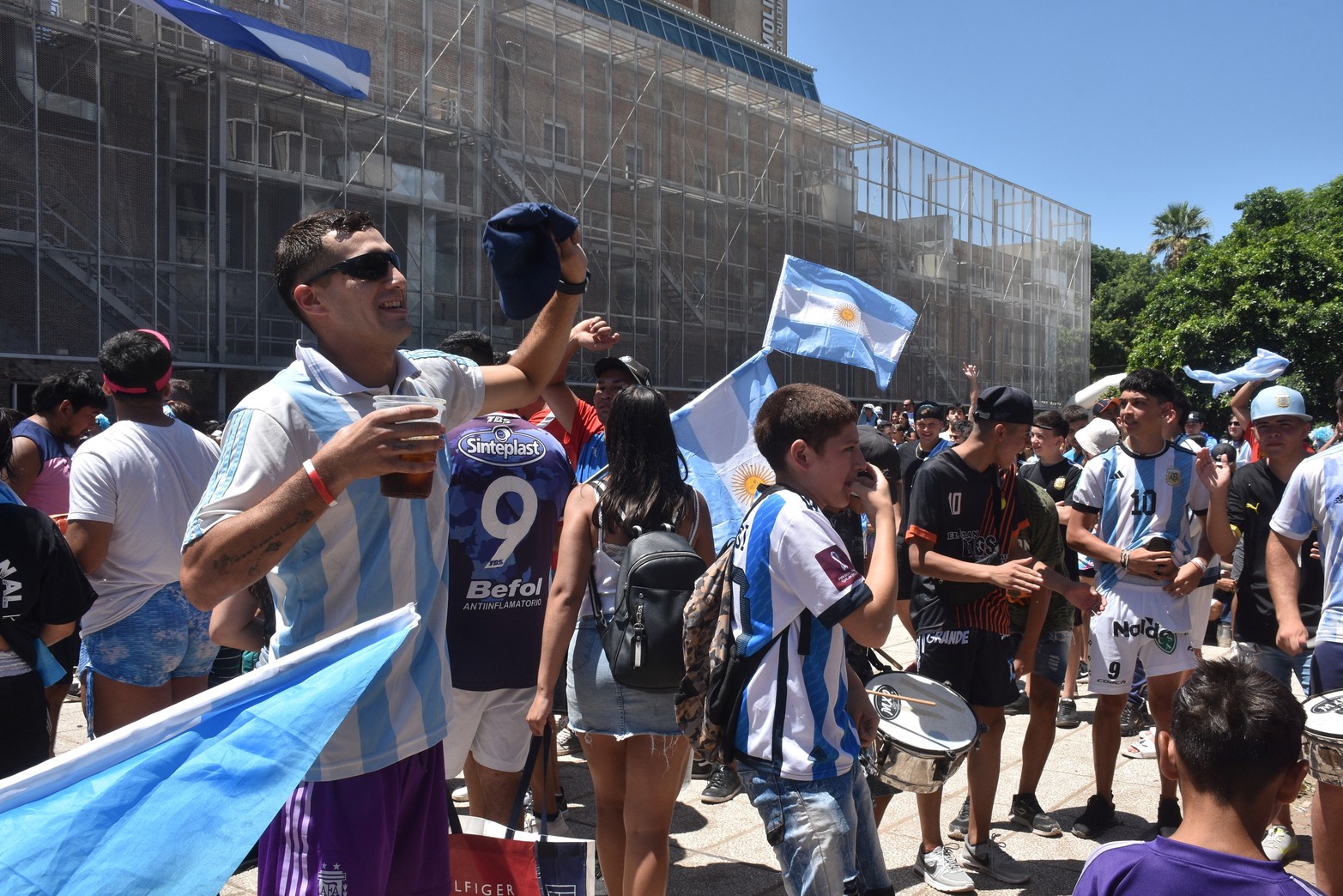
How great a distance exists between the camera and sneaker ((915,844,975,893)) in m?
4.43

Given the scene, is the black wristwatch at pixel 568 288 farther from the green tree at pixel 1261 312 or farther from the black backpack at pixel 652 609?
the green tree at pixel 1261 312

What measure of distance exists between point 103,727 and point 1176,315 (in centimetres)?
2937

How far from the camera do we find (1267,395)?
5234 millimetres

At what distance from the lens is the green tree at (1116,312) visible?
57469 mm

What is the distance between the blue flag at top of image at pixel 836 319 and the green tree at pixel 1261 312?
21523 millimetres

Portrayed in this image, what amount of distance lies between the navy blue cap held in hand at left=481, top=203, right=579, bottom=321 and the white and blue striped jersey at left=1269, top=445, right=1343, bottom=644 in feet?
10.9

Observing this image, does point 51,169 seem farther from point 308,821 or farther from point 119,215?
point 308,821

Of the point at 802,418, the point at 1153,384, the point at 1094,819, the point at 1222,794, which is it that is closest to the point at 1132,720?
the point at 1094,819

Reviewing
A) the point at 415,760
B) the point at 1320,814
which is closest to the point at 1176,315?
the point at 1320,814

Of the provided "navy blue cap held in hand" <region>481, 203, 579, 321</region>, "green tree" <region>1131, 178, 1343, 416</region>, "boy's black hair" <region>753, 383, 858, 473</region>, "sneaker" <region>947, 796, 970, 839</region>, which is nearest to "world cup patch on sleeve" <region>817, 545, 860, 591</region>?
"boy's black hair" <region>753, 383, 858, 473</region>

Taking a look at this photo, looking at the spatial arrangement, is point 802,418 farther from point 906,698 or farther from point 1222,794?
point 1222,794

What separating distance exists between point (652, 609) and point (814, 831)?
35.7 inches

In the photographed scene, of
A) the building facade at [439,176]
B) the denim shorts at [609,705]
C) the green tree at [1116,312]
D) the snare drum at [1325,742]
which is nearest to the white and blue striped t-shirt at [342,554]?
the denim shorts at [609,705]

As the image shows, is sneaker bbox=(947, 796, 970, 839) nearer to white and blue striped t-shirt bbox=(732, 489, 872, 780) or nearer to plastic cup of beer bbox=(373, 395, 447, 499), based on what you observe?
white and blue striped t-shirt bbox=(732, 489, 872, 780)
